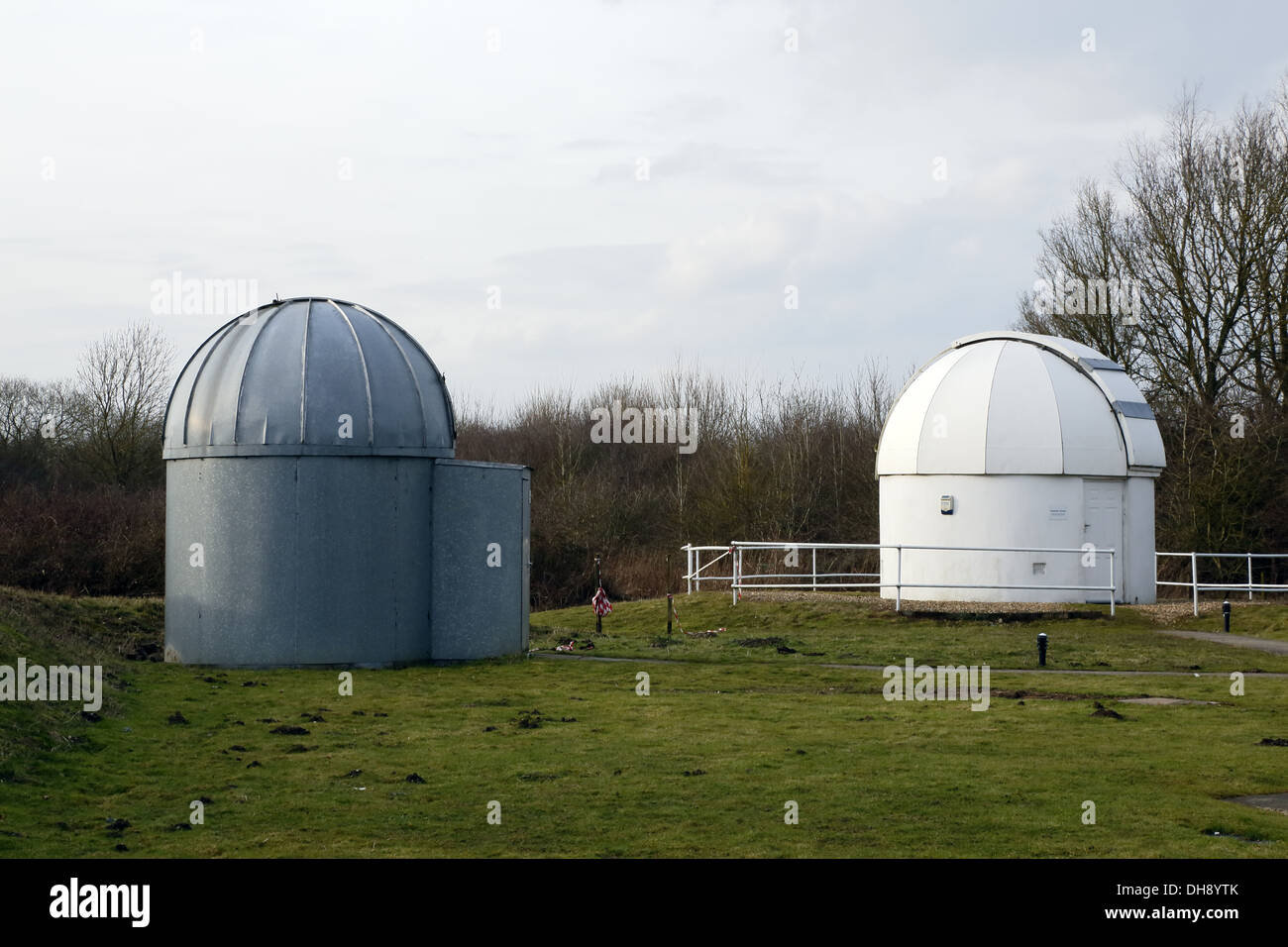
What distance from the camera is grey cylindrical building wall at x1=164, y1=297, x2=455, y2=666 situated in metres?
17.6

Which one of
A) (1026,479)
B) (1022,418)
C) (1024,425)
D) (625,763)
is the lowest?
(625,763)

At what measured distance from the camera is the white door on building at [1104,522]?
27.1m

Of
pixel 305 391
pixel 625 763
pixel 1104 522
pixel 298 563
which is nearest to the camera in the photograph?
pixel 625 763

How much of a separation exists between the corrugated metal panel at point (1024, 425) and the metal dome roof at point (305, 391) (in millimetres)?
12577

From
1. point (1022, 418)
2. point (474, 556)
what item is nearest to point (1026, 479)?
point (1022, 418)

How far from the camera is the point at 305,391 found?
58.5 feet

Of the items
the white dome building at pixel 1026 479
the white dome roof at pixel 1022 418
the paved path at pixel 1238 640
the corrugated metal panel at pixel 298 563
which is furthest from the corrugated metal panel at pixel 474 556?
the white dome roof at pixel 1022 418

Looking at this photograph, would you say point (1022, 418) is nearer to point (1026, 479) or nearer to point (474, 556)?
point (1026, 479)

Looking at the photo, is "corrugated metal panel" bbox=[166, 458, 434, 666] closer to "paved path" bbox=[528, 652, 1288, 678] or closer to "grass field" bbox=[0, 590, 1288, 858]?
"grass field" bbox=[0, 590, 1288, 858]

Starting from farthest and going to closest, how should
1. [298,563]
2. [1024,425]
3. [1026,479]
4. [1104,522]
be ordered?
[1104,522] → [1024,425] → [1026,479] → [298,563]

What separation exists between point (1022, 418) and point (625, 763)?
60.3 feet

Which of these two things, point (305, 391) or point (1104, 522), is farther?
point (1104, 522)

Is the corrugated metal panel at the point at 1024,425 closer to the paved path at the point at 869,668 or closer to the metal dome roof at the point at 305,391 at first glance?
the paved path at the point at 869,668
